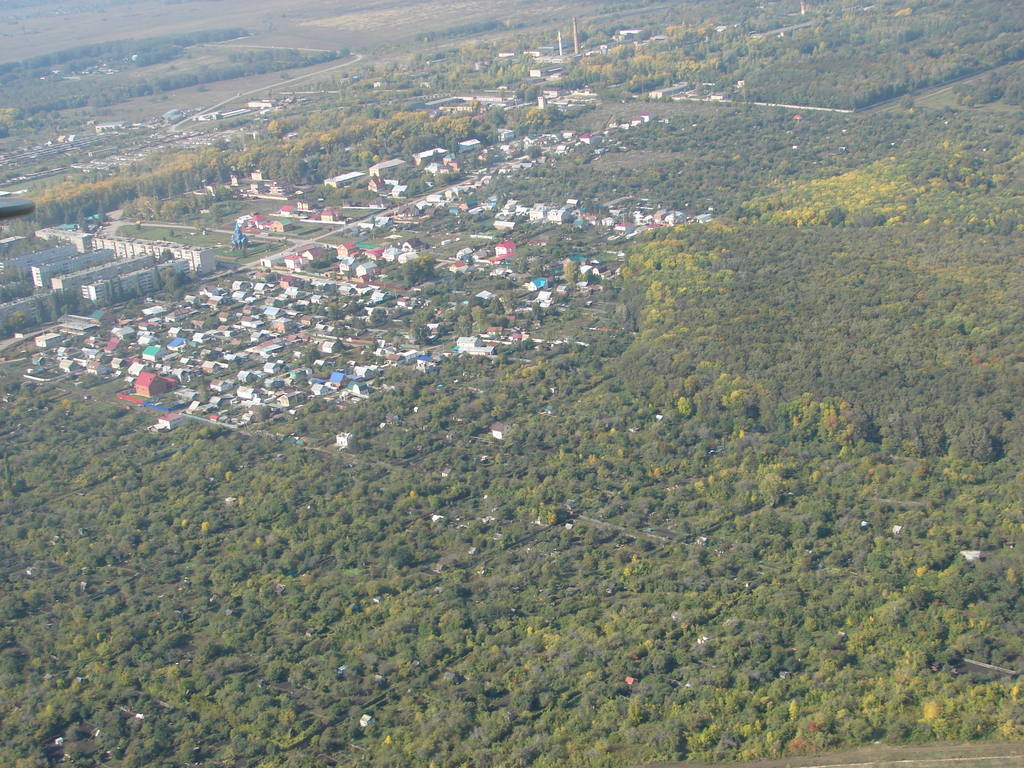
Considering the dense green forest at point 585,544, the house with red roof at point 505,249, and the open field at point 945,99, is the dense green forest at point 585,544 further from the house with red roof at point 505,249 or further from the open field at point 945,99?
the open field at point 945,99

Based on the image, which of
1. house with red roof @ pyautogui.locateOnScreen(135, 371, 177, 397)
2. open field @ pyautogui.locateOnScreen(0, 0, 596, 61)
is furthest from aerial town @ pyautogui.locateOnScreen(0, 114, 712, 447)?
open field @ pyautogui.locateOnScreen(0, 0, 596, 61)

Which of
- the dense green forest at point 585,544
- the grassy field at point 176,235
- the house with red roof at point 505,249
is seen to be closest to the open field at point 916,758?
the dense green forest at point 585,544

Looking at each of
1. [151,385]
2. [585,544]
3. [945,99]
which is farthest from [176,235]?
[945,99]

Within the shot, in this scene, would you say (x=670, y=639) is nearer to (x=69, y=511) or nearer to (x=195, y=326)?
(x=69, y=511)

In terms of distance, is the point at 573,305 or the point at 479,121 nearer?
the point at 573,305

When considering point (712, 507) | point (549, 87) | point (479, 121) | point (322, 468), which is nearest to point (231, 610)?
point (322, 468)

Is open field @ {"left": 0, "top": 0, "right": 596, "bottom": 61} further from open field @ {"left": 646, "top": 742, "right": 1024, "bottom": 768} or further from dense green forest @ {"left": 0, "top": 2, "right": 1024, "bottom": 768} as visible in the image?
open field @ {"left": 646, "top": 742, "right": 1024, "bottom": 768}

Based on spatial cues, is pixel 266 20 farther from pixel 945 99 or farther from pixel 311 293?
pixel 311 293

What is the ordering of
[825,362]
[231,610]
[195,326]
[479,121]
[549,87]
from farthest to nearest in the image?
[549,87] → [479,121] → [195,326] → [825,362] → [231,610]
